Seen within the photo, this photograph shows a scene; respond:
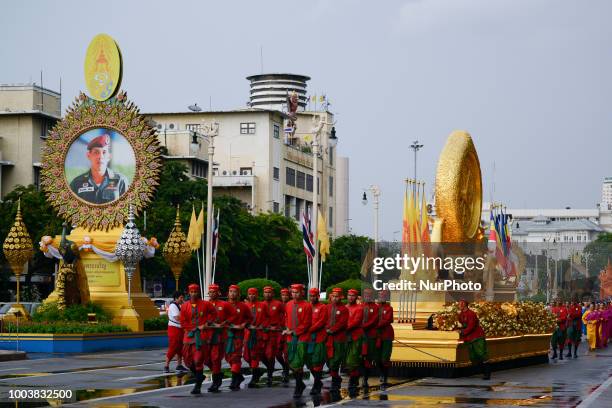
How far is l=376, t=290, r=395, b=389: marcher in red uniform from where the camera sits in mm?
20953

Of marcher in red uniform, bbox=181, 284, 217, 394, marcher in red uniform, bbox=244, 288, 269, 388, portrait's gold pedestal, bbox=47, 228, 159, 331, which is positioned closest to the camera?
marcher in red uniform, bbox=181, 284, 217, 394

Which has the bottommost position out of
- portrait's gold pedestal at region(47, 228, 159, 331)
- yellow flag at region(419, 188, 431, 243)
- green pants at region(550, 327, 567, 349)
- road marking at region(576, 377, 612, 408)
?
road marking at region(576, 377, 612, 408)

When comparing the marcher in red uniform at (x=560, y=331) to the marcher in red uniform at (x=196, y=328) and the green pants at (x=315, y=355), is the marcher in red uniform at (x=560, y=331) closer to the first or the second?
the green pants at (x=315, y=355)

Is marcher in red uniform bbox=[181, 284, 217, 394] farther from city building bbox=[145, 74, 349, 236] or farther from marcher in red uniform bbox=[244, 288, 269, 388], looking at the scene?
city building bbox=[145, 74, 349, 236]

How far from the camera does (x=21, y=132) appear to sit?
7506 centimetres

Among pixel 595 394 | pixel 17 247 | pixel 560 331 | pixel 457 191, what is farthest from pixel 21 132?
pixel 595 394

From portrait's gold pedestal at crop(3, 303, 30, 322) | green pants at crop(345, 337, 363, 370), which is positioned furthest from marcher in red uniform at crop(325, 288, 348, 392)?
portrait's gold pedestal at crop(3, 303, 30, 322)

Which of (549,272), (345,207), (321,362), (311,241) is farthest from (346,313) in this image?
(345,207)

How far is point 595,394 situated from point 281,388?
5.20m

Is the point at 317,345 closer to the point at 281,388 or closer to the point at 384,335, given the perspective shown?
the point at 281,388

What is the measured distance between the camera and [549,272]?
164ft

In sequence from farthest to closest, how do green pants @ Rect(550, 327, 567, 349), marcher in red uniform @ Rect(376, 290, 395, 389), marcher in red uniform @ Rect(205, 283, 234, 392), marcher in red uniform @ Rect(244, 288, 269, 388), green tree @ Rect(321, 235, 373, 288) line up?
green tree @ Rect(321, 235, 373, 288) → green pants @ Rect(550, 327, 567, 349) → marcher in red uniform @ Rect(244, 288, 269, 388) → marcher in red uniform @ Rect(376, 290, 395, 389) → marcher in red uniform @ Rect(205, 283, 234, 392)

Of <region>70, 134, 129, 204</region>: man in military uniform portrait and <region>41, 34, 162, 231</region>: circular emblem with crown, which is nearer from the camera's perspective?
<region>41, 34, 162, 231</region>: circular emblem with crown

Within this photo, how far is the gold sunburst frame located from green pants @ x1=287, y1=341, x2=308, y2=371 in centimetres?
1751
